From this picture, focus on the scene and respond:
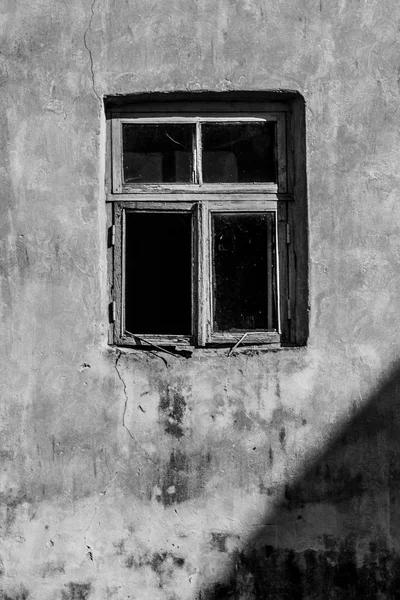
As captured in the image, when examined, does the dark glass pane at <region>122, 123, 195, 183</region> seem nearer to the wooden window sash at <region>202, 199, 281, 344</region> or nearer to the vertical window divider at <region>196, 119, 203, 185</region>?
the vertical window divider at <region>196, 119, 203, 185</region>

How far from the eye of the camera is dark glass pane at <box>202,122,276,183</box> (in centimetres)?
450

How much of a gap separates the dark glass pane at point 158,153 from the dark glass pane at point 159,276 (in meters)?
0.20

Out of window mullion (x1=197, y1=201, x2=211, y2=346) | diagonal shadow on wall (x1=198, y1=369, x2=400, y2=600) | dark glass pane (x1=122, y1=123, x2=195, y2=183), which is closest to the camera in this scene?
diagonal shadow on wall (x1=198, y1=369, x2=400, y2=600)

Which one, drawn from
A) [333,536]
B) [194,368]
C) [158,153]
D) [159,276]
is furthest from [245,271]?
[333,536]

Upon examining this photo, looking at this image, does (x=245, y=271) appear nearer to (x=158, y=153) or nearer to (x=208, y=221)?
(x=208, y=221)

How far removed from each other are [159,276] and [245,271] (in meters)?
0.43

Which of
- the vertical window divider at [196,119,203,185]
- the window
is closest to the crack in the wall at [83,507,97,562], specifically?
the window

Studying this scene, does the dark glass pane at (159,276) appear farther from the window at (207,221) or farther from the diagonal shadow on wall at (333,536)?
the diagonal shadow on wall at (333,536)

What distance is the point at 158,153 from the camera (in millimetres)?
4508

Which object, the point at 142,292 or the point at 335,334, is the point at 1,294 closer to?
the point at 142,292

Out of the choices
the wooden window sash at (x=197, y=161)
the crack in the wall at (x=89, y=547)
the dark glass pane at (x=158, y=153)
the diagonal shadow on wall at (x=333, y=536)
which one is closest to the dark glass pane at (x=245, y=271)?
the wooden window sash at (x=197, y=161)

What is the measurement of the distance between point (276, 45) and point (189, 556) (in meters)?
2.51

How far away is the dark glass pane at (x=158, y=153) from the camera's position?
450 cm

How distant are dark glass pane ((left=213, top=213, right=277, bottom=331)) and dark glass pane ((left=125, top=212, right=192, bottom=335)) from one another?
0.15 metres
